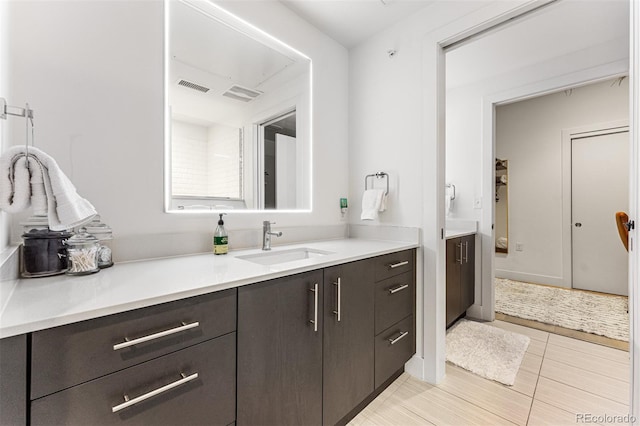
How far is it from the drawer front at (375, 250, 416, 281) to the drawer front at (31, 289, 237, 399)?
3.01 feet

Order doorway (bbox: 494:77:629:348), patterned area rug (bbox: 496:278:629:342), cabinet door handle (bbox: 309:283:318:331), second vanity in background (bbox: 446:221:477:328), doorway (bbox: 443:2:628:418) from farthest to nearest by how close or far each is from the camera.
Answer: doorway (bbox: 494:77:629:348)
doorway (bbox: 443:2:628:418)
patterned area rug (bbox: 496:278:629:342)
second vanity in background (bbox: 446:221:477:328)
cabinet door handle (bbox: 309:283:318:331)

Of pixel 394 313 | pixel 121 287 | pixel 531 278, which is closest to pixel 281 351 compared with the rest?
pixel 121 287

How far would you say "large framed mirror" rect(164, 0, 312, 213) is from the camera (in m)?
1.44

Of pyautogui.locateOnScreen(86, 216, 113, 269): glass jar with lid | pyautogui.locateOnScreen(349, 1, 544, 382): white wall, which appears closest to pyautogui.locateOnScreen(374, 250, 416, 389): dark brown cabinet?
pyautogui.locateOnScreen(349, 1, 544, 382): white wall

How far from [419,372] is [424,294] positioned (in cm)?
53

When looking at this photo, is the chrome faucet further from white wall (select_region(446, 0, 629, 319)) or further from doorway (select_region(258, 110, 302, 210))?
white wall (select_region(446, 0, 629, 319))

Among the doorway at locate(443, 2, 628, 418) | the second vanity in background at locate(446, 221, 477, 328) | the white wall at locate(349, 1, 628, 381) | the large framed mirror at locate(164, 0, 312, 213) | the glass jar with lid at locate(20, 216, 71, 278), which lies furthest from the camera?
the doorway at locate(443, 2, 628, 418)

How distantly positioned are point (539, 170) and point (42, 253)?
5.14 m

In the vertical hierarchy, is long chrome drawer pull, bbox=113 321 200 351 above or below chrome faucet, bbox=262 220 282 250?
below

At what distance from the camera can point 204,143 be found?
5.12ft

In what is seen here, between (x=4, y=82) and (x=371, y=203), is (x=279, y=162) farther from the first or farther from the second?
(x=4, y=82)

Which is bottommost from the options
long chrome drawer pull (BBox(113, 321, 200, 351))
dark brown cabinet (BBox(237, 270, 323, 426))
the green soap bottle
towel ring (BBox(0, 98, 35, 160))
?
dark brown cabinet (BBox(237, 270, 323, 426))

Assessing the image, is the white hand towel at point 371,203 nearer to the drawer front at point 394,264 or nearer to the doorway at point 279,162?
the drawer front at point 394,264

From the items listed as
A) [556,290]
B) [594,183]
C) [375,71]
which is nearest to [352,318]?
[375,71]
